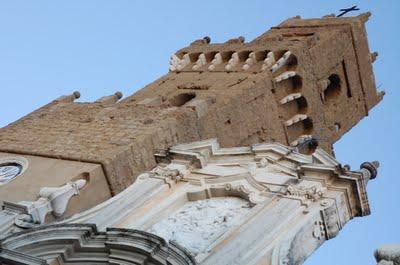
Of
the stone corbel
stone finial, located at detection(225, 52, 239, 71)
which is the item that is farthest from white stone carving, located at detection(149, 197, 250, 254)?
stone finial, located at detection(225, 52, 239, 71)

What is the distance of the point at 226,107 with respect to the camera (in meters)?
21.3

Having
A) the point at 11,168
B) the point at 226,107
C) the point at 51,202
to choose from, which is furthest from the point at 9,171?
the point at 226,107

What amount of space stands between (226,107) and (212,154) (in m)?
6.42

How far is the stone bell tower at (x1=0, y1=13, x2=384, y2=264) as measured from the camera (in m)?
12.3

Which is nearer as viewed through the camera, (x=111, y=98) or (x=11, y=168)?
(x=11, y=168)

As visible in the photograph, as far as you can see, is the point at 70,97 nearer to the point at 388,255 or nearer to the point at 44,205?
the point at 44,205

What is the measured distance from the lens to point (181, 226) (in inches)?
517

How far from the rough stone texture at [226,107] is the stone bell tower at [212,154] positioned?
0.04 m

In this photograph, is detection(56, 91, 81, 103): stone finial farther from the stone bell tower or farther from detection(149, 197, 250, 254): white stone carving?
detection(149, 197, 250, 254): white stone carving

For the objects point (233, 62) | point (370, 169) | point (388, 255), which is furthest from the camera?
point (233, 62)

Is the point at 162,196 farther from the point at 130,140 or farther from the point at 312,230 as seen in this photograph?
the point at 130,140

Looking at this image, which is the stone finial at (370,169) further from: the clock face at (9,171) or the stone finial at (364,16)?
the stone finial at (364,16)

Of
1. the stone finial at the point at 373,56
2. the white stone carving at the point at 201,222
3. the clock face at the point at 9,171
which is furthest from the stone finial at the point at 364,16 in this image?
the white stone carving at the point at 201,222

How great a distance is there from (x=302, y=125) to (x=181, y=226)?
39.8ft
